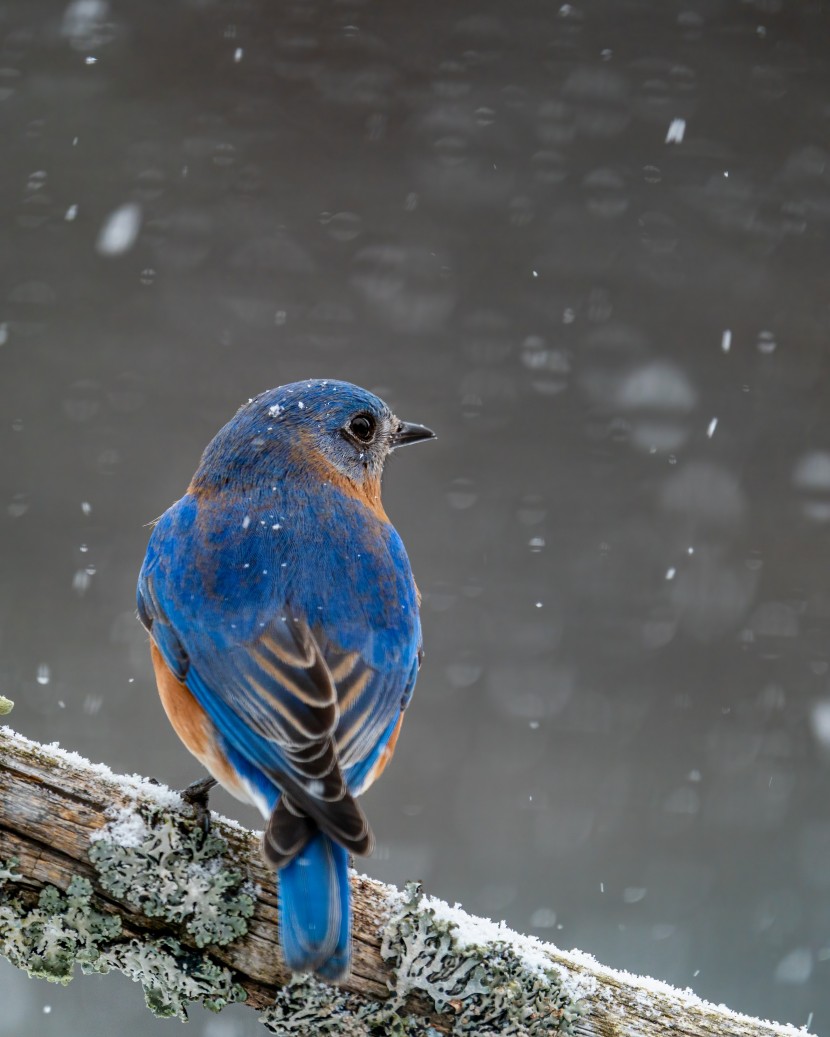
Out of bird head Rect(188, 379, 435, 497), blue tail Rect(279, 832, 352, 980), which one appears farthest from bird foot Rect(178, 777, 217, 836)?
bird head Rect(188, 379, 435, 497)

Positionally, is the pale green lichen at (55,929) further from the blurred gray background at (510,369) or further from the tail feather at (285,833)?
the blurred gray background at (510,369)

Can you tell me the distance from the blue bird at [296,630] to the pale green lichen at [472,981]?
21 cm

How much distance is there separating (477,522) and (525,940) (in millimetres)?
3111

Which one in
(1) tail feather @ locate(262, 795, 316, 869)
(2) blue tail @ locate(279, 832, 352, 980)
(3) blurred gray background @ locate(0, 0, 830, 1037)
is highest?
(1) tail feather @ locate(262, 795, 316, 869)

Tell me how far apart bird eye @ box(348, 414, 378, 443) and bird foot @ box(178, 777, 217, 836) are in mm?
1293

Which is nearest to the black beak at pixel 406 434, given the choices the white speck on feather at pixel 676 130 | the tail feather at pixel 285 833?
the tail feather at pixel 285 833

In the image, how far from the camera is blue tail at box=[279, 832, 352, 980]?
2.14 m

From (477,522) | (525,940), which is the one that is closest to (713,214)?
(477,522)

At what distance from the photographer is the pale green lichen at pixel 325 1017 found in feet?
7.39

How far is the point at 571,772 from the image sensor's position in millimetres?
5398

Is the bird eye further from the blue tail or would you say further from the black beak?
the blue tail

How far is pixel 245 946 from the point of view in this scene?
2.31 m

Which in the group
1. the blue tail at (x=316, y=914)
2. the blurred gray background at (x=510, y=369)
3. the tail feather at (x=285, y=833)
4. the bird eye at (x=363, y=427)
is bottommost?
the blurred gray background at (x=510, y=369)

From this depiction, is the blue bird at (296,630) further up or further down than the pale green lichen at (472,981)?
further up
